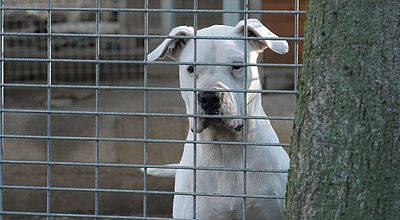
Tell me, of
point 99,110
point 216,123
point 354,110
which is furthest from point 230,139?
point 99,110

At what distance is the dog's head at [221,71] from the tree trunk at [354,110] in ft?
3.29

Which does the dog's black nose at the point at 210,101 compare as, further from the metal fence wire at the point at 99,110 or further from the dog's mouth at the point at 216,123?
the metal fence wire at the point at 99,110

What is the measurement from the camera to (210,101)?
298 cm

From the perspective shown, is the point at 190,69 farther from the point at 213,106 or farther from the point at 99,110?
the point at 99,110

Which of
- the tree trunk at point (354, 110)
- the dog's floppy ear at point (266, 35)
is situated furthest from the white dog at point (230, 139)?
the tree trunk at point (354, 110)

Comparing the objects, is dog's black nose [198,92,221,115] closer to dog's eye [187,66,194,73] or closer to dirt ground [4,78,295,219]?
dog's eye [187,66,194,73]

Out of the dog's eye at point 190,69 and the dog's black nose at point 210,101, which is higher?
the dog's eye at point 190,69

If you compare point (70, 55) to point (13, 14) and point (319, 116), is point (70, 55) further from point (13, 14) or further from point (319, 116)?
point (319, 116)

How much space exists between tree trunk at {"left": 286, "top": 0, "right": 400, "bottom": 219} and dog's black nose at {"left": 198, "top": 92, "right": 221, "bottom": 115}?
1.05 m

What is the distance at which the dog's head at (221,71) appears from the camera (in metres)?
3.02

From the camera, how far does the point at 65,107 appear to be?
23.0 ft

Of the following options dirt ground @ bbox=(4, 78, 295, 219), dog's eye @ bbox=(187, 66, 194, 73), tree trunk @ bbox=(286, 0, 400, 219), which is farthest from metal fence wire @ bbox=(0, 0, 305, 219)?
tree trunk @ bbox=(286, 0, 400, 219)

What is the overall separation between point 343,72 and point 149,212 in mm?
4257

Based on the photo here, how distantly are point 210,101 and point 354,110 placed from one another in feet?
3.86
